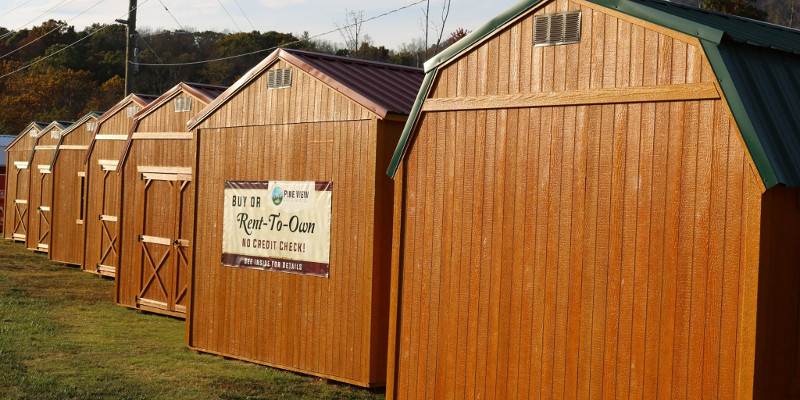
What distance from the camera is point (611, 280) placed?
274 inches

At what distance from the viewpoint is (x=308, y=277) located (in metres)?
10.6

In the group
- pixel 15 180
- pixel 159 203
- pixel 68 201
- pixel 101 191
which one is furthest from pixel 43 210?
pixel 159 203

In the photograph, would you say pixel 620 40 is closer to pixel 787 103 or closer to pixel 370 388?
pixel 787 103

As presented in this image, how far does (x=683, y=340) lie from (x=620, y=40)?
222cm

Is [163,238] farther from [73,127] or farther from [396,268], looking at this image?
[73,127]

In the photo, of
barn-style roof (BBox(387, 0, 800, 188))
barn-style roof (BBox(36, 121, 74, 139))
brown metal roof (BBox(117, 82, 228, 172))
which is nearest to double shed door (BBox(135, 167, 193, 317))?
brown metal roof (BBox(117, 82, 228, 172))

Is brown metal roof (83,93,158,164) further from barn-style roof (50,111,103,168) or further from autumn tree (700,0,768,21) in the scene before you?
autumn tree (700,0,768,21)

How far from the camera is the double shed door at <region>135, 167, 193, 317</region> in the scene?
14430mm

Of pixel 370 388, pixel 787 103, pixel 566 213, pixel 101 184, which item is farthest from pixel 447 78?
pixel 101 184

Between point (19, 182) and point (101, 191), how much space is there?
9117mm

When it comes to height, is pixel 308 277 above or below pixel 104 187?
below

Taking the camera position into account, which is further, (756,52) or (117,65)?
(117,65)

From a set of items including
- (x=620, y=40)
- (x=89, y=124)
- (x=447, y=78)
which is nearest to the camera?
(x=620, y=40)

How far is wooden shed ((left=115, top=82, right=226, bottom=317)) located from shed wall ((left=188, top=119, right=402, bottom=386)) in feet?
7.06
